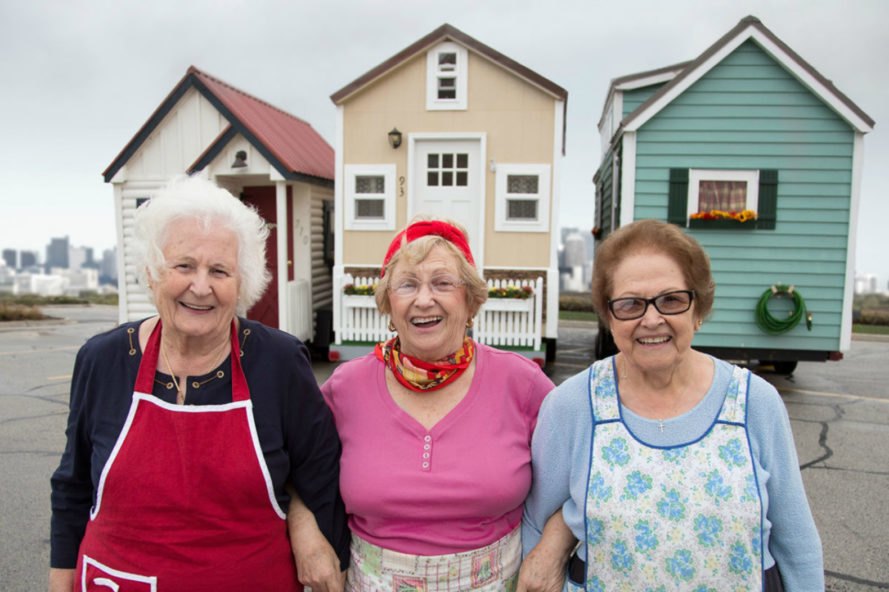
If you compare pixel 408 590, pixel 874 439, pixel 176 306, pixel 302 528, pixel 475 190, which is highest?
pixel 475 190

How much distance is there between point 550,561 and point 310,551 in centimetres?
75

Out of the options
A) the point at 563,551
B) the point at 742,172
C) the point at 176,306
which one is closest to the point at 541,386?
the point at 563,551

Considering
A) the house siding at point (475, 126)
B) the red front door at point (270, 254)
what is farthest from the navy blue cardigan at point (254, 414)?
the red front door at point (270, 254)

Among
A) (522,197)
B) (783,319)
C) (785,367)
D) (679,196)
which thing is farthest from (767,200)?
(522,197)

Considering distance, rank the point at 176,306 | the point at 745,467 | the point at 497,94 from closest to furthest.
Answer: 1. the point at 745,467
2. the point at 176,306
3. the point at 497,94

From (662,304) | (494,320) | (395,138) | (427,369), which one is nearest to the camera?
(662,304)

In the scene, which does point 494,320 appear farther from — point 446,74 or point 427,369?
point 427,369

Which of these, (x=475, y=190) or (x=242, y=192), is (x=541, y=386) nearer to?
(x=475, y=190)

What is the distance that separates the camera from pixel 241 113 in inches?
383

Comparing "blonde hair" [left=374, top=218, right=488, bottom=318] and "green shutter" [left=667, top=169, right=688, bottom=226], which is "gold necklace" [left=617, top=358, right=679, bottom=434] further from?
"green shutter" [left=667, top=169, right=688, bottom=226]

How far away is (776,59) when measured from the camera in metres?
7.95

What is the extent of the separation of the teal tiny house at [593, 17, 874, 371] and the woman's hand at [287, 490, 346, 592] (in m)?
7.07

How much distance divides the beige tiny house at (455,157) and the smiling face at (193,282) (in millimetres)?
7341

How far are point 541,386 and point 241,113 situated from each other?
884 centimetres
